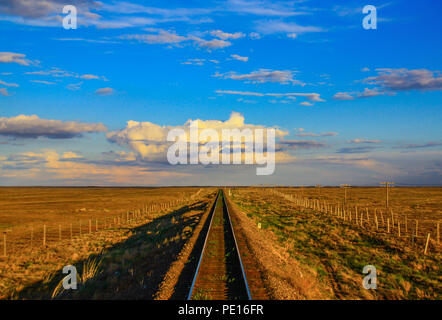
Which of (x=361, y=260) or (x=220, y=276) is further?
(x=361, y=260)

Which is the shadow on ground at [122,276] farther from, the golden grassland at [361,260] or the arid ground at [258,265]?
the golden grassland at [361,260]

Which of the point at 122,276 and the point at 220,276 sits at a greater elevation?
the point at 220,276

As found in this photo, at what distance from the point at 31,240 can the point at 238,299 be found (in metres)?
23.8

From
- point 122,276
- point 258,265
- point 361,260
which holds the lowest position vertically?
point 361,260

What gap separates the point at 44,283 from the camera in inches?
564
